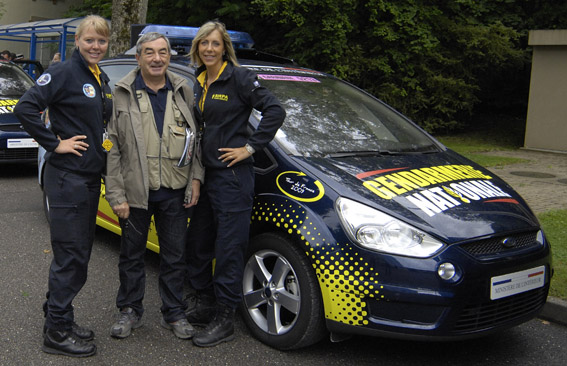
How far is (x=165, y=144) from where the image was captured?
3365mm

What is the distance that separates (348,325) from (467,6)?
13378mm

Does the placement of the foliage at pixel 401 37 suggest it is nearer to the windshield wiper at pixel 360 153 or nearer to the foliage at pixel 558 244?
the foliage at pixel 558 244

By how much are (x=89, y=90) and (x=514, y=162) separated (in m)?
9.51

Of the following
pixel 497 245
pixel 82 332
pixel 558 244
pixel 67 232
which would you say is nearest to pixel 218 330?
pixel 82 332

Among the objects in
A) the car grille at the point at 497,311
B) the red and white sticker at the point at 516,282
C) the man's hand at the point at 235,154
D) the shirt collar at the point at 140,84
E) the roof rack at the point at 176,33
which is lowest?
the car grille at the point at 497,311

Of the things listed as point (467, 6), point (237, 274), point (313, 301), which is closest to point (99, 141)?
point (237, 274)

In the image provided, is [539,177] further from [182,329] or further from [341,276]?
[182,329]

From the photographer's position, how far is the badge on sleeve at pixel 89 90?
317 cm

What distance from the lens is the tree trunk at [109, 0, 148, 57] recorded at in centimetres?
1061

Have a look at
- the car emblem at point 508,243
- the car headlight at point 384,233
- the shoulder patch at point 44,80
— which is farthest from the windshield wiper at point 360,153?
the shoulder patch at point 44,80

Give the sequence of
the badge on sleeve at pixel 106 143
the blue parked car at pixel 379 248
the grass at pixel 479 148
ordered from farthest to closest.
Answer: the grass at pixel 479 148
the badge on sleeve at pixel 106 143
the blue parked car at pixel 379 248

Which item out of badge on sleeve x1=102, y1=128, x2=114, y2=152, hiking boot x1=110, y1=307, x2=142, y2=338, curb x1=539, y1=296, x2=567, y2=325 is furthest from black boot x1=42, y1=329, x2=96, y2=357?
curb x1=539, y1=296, x2=567, y2=325

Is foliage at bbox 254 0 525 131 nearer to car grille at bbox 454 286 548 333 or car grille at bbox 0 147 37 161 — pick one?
car grille at bbox 0 147 37 161

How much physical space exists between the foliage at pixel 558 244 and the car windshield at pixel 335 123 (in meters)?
1.32
